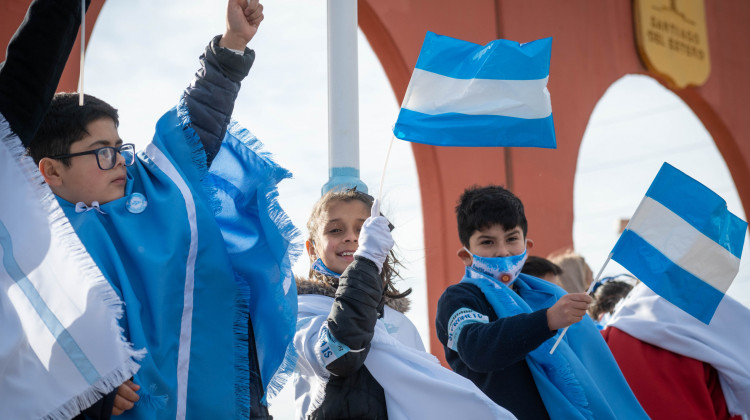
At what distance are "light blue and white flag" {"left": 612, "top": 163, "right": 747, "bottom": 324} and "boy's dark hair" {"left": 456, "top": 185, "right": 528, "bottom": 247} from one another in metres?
0.35

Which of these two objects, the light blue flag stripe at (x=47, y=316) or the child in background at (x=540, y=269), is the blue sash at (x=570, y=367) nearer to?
the child in background at (x=540, y=269)

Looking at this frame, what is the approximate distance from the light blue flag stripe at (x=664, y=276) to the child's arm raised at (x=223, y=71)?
4.38ft

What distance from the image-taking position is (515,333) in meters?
2.16

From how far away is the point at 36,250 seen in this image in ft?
4.85

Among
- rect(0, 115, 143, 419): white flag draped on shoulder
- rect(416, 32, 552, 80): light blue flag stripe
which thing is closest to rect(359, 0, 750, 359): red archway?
rect(416, 32, 552, 80): light blue flag stripe

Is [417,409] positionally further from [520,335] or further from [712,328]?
[712,328]

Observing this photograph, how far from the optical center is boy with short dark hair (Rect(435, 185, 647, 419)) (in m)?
2.17

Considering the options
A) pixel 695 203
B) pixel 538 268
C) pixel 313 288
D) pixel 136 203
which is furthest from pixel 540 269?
pixel 136 203

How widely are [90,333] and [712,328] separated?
2424 mm

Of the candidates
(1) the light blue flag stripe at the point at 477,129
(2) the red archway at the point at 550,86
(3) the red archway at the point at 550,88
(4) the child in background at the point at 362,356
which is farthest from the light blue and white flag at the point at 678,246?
(3) the red archway at the point at 550,88

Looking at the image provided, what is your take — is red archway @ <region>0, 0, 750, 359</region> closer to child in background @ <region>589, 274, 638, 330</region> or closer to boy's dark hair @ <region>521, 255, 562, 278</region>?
child in background @ <region>589, 274, 638, 330</region>

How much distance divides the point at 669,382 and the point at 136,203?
2.12 metres

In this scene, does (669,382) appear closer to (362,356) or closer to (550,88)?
(362,356)

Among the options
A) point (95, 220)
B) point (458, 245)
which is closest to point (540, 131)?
point (95, 220)
